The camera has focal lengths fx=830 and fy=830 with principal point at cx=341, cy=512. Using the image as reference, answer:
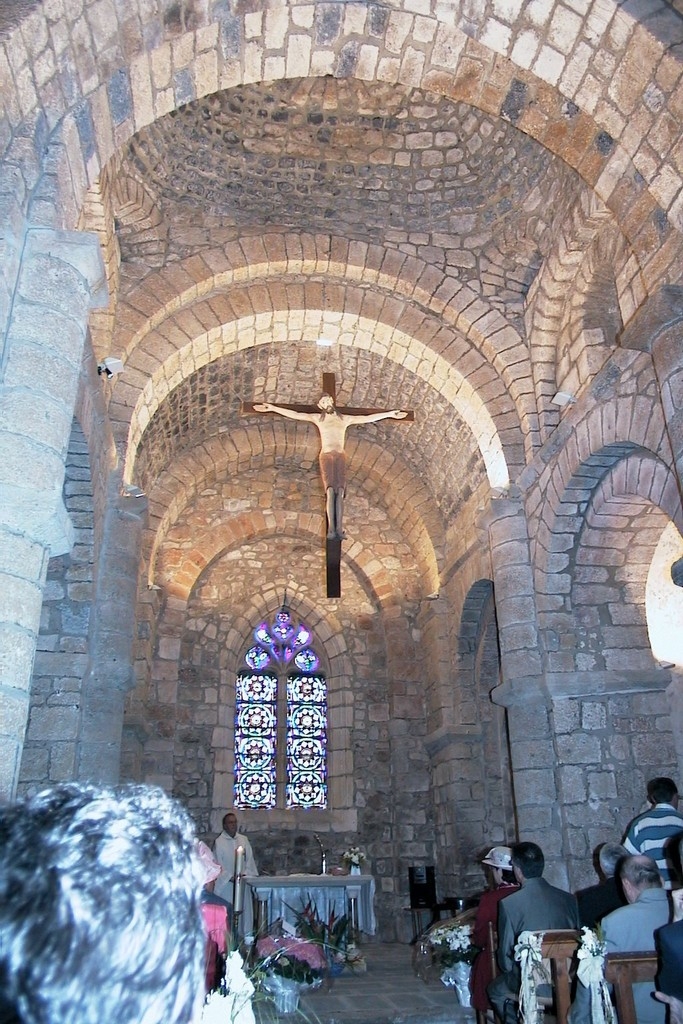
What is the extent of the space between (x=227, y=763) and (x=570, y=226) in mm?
7981

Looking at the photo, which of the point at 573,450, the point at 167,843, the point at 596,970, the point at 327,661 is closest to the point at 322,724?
the point at 327,661

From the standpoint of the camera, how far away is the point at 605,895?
15.8ft

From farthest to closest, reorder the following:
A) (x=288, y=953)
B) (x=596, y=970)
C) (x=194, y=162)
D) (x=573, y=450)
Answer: (x=194, y=162)
(x=573, y=450)
(x=288, y=953)
(x=596, y=970)

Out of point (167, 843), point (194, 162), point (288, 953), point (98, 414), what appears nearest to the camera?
point (167, 843)

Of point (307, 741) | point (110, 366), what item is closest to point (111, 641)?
point (110, 366)

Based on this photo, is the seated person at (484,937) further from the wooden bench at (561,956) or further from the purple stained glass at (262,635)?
Answer: the purple stained glass at (262,635)

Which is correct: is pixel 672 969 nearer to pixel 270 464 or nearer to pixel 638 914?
Result: pixel 638 914

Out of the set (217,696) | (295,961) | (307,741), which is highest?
(217,696)

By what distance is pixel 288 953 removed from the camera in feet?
18.2

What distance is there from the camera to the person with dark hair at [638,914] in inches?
148

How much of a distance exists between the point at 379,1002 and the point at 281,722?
6.39 metres

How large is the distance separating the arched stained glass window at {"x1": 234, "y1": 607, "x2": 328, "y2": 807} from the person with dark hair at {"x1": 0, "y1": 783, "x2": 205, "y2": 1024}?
438 inches

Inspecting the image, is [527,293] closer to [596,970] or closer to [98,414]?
[98,414]

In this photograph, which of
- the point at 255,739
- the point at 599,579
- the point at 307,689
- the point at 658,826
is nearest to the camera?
the point at 658,826
